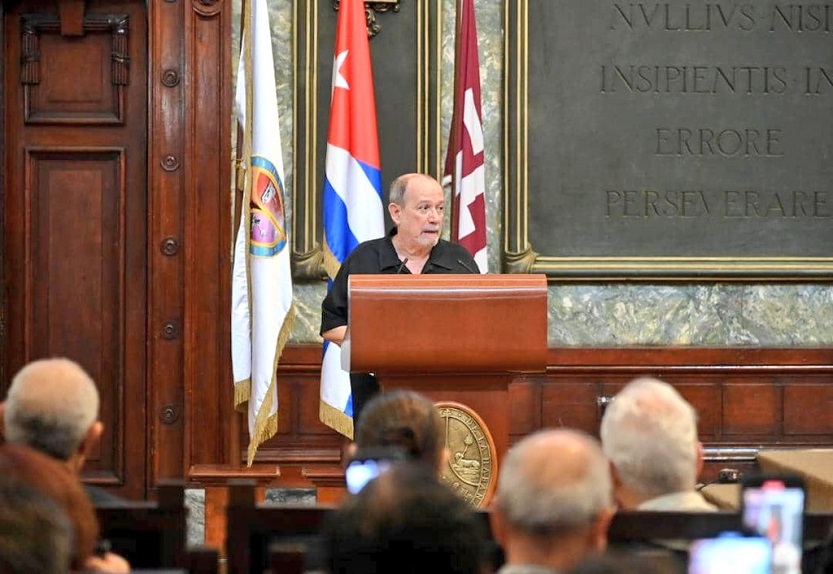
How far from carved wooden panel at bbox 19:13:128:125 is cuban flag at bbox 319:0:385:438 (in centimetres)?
127

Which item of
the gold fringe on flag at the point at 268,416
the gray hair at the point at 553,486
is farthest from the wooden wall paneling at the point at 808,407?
the gray hair at the point at 553,486

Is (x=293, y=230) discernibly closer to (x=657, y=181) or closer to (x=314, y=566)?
(x=657, y=181)

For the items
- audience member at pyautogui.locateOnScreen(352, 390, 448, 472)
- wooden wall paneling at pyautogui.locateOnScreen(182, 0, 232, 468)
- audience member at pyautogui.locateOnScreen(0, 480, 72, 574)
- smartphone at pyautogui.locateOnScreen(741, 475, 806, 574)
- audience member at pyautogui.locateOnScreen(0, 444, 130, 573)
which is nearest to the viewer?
audience member at pyautogui.locateOnScreen(0, 480, 72, 574)

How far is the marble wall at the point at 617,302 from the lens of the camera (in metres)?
7.56

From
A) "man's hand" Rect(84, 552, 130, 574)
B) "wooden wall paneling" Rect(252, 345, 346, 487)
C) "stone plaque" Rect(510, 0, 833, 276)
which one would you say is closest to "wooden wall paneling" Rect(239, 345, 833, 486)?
"wooden wall paneling" Rect(252, 345, 346, 487)

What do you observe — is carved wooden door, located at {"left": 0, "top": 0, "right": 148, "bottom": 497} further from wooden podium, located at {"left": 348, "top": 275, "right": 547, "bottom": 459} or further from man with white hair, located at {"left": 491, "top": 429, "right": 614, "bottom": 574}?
man with white hair, located at {"left": 491, "top": 429, "right": 614, "bottom": 574}

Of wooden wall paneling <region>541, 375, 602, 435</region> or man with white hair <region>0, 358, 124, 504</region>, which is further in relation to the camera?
wooden wall paneling <region>541, 375, 602, 435</region>

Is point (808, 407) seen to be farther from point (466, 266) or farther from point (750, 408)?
point (466, 266)

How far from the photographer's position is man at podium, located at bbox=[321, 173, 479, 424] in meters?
5.46

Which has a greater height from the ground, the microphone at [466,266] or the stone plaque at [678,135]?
the stone plaque at [678,135]

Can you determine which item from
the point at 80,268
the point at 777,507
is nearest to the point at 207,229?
the point at 80,268

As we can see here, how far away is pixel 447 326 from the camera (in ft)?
15.7

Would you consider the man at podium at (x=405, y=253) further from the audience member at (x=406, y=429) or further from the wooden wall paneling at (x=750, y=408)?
the wooden wall paneling at (x=750, y=408)

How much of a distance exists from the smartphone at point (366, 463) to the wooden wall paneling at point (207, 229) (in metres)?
4.58
